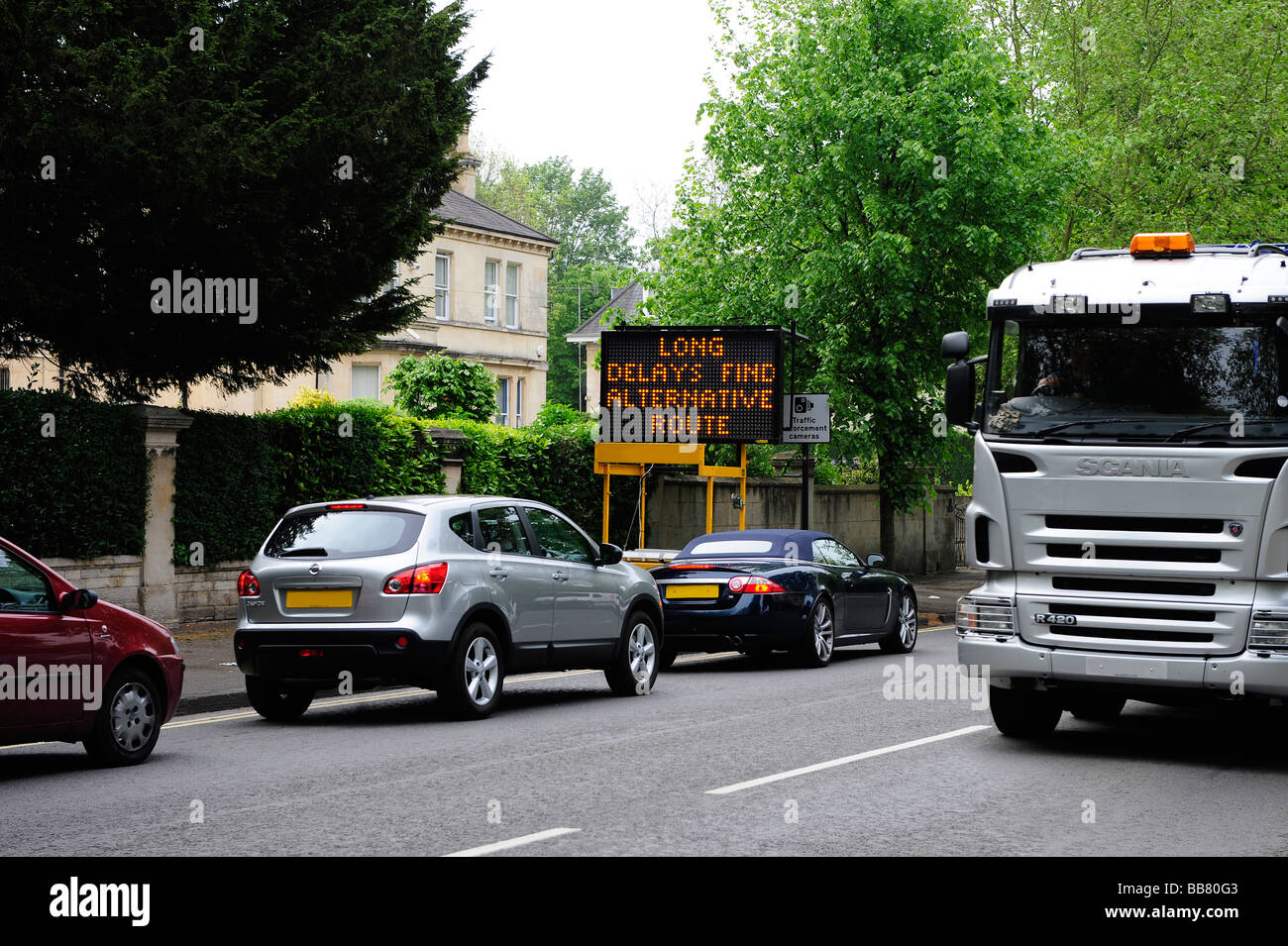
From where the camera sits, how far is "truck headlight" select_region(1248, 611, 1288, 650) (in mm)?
8805

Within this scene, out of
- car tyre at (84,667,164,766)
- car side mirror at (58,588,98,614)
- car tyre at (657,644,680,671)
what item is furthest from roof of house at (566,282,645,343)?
car side mirror at (58,588,98,614)

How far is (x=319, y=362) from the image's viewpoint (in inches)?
725

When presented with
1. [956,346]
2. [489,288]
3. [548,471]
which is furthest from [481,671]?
[489,288]

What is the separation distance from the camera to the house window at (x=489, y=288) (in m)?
46.7

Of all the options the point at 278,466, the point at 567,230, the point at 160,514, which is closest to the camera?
the point at 160,514

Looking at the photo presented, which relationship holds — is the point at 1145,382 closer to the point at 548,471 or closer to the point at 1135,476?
the point at 1135,476

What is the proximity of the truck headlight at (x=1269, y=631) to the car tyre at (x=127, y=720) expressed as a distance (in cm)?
694

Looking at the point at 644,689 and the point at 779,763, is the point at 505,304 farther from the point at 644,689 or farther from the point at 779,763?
the point at 779,763

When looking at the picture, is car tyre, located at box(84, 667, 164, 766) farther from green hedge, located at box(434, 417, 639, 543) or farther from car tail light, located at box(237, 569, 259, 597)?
green hedge, located at box(434, 417, 639, 543)

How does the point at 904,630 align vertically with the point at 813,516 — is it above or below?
below

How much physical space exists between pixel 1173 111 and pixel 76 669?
27.4 meters

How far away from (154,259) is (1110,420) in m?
11.0

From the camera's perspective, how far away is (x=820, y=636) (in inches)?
643
